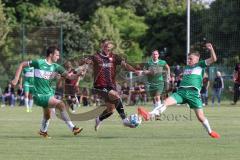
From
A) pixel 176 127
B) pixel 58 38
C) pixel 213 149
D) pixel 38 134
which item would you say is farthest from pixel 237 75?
pixel 213 149

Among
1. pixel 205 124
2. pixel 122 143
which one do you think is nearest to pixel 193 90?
pixel 205 124

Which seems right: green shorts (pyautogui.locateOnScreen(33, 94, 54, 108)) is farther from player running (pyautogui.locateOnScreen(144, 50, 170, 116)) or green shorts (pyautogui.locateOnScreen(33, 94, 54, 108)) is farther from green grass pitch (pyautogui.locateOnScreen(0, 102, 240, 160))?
player running (pyautogui.locateOnScreen(144, 50, 170, 116))

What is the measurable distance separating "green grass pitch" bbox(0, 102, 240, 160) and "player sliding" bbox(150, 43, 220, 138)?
0.58 m

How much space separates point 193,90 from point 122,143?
8.25ft

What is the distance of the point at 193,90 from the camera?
17.8 m

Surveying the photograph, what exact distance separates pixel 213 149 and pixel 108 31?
66.1 metres

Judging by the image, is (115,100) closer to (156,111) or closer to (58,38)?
(156,111)

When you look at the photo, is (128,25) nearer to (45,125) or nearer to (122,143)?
(45,125)

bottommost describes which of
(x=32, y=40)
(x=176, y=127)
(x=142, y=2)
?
(x=176, y=127)

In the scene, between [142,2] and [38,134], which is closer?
[38,134]

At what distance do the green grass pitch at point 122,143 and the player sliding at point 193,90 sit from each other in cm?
58

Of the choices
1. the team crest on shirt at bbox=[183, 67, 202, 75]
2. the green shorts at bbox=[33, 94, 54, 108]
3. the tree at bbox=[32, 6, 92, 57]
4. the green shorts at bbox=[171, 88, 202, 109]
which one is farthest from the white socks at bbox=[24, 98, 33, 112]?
the tree at bbox=[32, 6, 92, 57]

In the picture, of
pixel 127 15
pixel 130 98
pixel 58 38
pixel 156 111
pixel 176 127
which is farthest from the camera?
pixel 127 15

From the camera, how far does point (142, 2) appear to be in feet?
321
